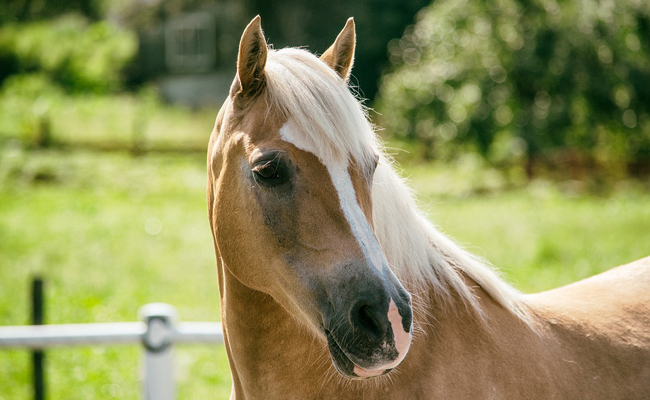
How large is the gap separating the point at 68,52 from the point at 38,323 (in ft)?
64.0

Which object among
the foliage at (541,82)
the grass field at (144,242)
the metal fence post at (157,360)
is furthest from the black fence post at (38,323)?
the foliage at (541,82)

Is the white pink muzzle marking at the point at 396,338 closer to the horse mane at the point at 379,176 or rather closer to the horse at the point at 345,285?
the horse at the point at 345,285

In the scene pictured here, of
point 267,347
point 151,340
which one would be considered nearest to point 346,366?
point 267,347

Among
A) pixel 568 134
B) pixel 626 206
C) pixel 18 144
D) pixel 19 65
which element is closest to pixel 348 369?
pixel 626 206

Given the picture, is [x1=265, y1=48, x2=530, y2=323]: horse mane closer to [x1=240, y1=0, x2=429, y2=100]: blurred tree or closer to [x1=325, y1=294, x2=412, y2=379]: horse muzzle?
[x1=325, y1=294, x2=412, y2=379]: horse muzzle

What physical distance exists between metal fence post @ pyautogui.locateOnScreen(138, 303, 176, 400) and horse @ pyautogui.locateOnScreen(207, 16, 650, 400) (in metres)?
1.80

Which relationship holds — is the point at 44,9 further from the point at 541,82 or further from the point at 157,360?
the point at 157,360

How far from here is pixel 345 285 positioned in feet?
5.11

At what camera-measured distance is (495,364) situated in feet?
5.89

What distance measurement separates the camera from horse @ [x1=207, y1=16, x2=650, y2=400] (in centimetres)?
158

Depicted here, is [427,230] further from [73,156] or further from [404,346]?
[73,156]

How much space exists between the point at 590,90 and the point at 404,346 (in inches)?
556

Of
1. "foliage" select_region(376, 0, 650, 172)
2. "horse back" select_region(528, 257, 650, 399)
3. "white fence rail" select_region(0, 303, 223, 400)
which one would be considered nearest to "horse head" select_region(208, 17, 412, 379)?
"horse back" select_region(528, 257, 650, 399)

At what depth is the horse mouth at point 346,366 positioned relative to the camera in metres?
1.51
